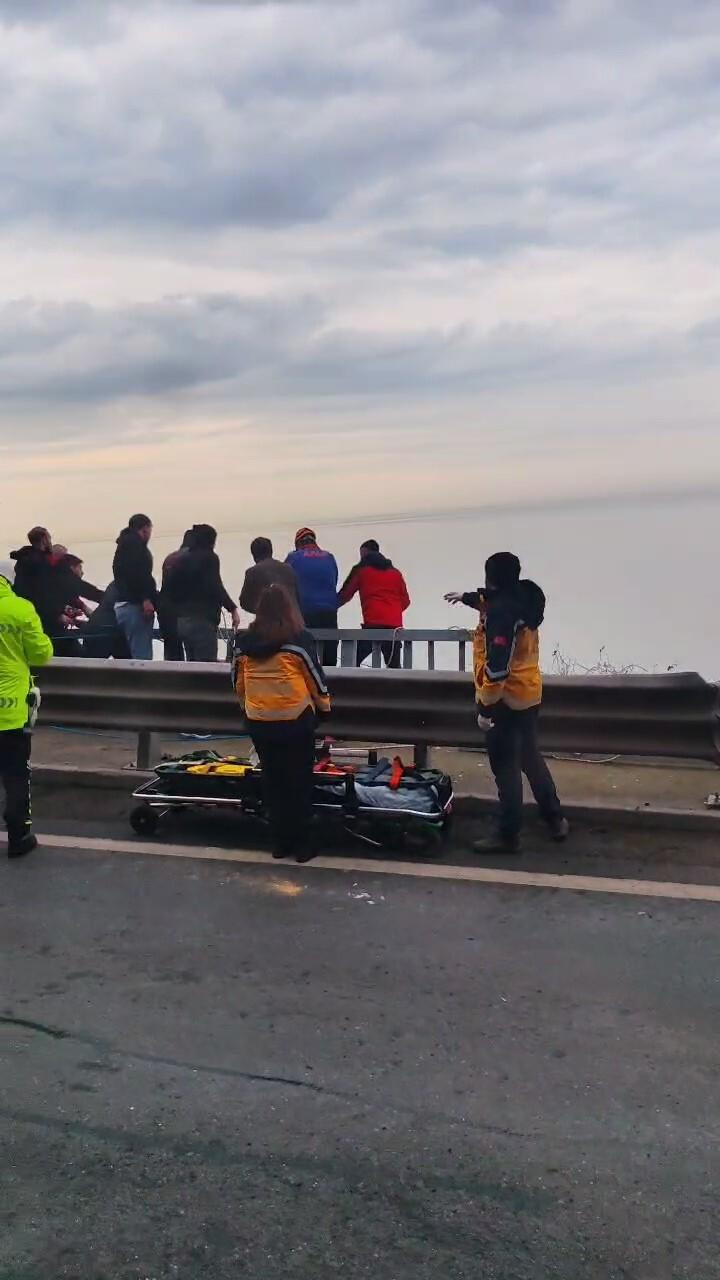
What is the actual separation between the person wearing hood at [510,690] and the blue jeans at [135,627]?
4.66 m

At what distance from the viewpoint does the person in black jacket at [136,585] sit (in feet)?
32.6

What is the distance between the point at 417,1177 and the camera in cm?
307

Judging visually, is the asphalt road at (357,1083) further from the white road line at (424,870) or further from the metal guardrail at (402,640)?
the metal guardrail at (402,640)

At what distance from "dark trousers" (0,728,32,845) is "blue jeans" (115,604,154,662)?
3.81m

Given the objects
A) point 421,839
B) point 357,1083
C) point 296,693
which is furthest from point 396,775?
point 357,1083

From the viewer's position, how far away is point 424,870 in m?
5.72

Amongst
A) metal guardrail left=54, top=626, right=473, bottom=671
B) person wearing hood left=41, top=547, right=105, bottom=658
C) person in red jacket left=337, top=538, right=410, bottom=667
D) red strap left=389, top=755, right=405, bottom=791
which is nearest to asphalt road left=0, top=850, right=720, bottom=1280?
red strap left=389, top=755, right=405, bottom=791

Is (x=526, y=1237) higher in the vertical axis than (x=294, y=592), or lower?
A: lower

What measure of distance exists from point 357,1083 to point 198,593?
6.51m

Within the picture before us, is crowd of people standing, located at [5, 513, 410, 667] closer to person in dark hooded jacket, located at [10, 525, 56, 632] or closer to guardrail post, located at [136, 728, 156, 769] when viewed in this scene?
person in dark hooded jacket, located at [10, 525, 56, 632]

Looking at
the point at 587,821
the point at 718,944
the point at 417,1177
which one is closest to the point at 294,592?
the point at 587,821

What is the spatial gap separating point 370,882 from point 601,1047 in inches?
75.3

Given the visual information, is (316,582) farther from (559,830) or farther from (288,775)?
(559,830)

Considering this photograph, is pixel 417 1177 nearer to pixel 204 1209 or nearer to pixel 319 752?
pixel 204 1209
